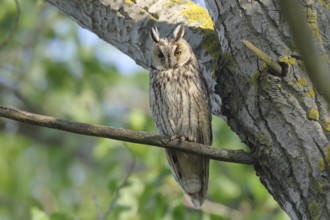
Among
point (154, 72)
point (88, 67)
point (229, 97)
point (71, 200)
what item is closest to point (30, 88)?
point (88, 67)

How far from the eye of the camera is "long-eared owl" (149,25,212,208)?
3852 millimetres

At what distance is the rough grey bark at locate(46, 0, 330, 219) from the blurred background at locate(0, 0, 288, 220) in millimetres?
2793

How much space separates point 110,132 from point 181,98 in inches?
50.6

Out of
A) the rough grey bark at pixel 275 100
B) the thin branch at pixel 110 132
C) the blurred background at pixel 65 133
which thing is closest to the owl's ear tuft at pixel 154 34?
the rough grey bark at pixel 275 100

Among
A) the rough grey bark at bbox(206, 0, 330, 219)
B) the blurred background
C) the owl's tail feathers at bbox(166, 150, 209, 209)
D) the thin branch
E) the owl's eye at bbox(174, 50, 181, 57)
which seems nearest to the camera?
the rough grey bark at bbox(206, 0, 330, 219)

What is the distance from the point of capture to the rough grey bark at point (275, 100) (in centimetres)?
Answer: 251

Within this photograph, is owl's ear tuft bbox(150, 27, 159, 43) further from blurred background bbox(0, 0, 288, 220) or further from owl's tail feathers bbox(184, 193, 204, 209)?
blurred background bbox(0, 0, 288, 220)

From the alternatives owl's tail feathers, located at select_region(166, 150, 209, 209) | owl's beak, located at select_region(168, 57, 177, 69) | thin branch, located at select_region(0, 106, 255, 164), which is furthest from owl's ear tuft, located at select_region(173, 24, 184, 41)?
thin branch, located at select_region(0, 106, 255, 164)

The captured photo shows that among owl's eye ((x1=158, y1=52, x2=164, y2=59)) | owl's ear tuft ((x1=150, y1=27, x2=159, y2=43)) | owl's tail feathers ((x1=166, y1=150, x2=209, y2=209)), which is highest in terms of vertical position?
owl's ear tuft ((x1=150, y1=27, x2=159, y2=43))

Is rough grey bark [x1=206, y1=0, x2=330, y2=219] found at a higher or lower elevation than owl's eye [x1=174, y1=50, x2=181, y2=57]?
higher

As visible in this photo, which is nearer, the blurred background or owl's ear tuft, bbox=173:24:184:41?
owl's ear tuft, bbox=173:24:184:41

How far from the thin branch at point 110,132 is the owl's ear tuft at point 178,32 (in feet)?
2.83

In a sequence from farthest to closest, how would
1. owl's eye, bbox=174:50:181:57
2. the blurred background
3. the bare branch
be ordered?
the blurred background < owl's eye, bbox=174:50:181:57 < the bare branch

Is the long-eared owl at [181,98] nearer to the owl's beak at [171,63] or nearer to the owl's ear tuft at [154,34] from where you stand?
the owl's beak at [171,63]
